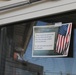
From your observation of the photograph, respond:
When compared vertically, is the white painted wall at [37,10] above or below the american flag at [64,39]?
above

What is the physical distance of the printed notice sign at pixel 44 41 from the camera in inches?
89.9

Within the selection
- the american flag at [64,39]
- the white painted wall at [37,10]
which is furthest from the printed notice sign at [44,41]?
the white painted wall at [37,10]

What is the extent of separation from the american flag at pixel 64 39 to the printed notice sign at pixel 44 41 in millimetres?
47

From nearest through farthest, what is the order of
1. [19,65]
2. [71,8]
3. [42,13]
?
[71,8]
[42,13]
[19,65]

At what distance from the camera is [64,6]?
2162mm

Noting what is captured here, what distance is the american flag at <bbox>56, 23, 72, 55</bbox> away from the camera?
Answer: 224cm

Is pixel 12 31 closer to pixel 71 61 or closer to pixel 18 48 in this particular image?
pixel 18 48

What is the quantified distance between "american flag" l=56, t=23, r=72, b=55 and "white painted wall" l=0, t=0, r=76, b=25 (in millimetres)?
147

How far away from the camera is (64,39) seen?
226 cm

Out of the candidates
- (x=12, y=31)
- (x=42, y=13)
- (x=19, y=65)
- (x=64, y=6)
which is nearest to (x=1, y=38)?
(x=12, y=31)

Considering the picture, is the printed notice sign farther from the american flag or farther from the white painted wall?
the white painted wall

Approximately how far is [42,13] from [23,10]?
188mm

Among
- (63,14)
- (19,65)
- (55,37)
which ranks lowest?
(19,65)

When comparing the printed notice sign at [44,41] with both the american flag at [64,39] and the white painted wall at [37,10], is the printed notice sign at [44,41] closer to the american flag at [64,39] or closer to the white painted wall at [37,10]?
the american flag at [64,39]
